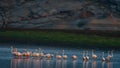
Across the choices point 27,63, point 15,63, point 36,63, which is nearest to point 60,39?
point 36,63

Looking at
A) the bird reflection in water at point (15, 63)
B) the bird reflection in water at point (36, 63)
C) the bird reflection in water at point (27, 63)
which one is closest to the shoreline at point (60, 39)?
the bird reflection in water at point (36, 63)

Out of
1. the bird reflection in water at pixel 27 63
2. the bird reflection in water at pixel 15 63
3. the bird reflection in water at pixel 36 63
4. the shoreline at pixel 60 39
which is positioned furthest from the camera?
the shoreline at pixel 60 39

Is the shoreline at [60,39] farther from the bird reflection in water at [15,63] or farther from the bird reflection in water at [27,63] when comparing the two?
the bird reflection in water at [15,63]

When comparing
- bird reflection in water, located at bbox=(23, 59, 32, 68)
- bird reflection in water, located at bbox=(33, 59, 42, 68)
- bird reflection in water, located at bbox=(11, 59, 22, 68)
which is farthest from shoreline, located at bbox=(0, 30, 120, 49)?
bird reflection in water, located at bbox=(11, 59, 22, 68)

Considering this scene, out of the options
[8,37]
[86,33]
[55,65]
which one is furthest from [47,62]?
[86,33]

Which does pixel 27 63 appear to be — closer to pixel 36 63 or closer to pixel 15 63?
pixel 36 63

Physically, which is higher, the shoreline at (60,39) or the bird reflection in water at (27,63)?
the shoreline at (60,39)

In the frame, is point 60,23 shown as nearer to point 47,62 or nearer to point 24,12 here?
point 24,12

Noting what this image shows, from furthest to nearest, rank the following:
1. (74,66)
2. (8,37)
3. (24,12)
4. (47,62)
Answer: (24,12) < (8,37) < (47,62) < (74,66)

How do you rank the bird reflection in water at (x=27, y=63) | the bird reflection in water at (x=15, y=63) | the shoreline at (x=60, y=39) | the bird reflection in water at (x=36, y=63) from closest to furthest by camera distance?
the bird reflection in water at (x=15, y=63), the bird reflection in water at (x=27, y=63), the bird reflection in water at (x=36, y=63), the shoreline at (x=60, y=39)

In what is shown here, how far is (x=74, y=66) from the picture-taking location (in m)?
51.9

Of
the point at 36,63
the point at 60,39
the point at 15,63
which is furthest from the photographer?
the point at 60,39

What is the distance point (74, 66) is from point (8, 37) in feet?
113

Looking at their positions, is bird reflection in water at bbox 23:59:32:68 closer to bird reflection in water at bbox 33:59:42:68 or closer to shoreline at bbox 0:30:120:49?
bird reflection in water at bbox 33:59:42:68
